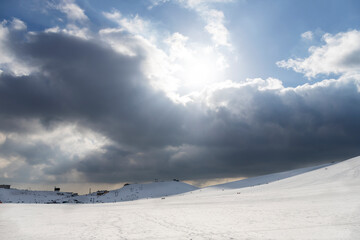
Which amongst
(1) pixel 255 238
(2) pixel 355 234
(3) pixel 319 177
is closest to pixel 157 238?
(1) pixel 255 238

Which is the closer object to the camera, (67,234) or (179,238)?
(179,238)

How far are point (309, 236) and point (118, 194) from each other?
241 ft

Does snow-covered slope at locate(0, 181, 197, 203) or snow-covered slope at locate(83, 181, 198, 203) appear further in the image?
snow-covered slope at locate(83, 181, 198, 203)

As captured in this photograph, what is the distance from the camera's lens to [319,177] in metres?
34.4

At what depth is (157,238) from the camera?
7934 mm

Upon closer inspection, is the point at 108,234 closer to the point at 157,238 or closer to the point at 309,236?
the point at 157,238

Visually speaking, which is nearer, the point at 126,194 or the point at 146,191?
the point at 126,194

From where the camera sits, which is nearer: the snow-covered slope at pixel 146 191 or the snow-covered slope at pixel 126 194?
the snow-covered slope at pixel 126 194

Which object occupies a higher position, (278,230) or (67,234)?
(67,234)

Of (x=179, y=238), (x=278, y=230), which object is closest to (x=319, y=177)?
(x=278, y=230)

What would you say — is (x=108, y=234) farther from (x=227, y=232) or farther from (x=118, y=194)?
(x=118, y=194)

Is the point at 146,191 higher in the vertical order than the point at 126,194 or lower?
higher

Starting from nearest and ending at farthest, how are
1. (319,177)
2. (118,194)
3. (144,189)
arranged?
(319,177) < (118,194) < (144,189)

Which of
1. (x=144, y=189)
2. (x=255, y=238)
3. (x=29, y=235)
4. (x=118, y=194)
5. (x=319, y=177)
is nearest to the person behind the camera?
(x=255, y=238)
